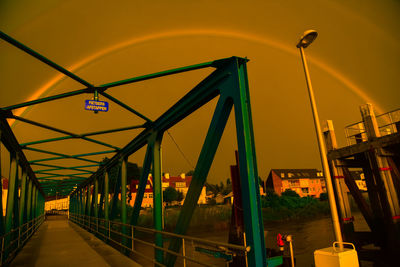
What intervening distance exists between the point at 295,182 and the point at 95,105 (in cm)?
7103

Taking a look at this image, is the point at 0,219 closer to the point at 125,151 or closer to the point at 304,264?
the point at 125,151

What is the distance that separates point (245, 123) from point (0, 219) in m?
7.17

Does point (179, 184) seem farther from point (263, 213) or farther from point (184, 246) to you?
point (184, 246)

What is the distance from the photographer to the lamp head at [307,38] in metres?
6.14

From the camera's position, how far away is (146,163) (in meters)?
8.22

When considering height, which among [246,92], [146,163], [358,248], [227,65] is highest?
[227,65]

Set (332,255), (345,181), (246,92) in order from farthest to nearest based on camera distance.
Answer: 1. (345,181)
2. (246,92)
3. (332,255)

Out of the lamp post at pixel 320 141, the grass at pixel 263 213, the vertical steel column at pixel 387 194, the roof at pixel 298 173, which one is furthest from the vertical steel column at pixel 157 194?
the roof at pixel 298 173

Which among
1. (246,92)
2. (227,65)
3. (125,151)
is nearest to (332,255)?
(246,92)

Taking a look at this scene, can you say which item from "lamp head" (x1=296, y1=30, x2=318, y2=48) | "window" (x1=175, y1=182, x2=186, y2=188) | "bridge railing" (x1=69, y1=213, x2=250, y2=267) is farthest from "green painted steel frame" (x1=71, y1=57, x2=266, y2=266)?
"window" (x1=175, y1=182, x2=186, y2=188)

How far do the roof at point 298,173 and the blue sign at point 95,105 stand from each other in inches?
2683

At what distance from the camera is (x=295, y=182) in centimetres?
7056

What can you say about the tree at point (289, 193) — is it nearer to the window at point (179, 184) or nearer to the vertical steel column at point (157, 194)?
the window at point (179, 184)

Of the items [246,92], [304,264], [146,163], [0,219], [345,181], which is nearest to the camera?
[246,92]
